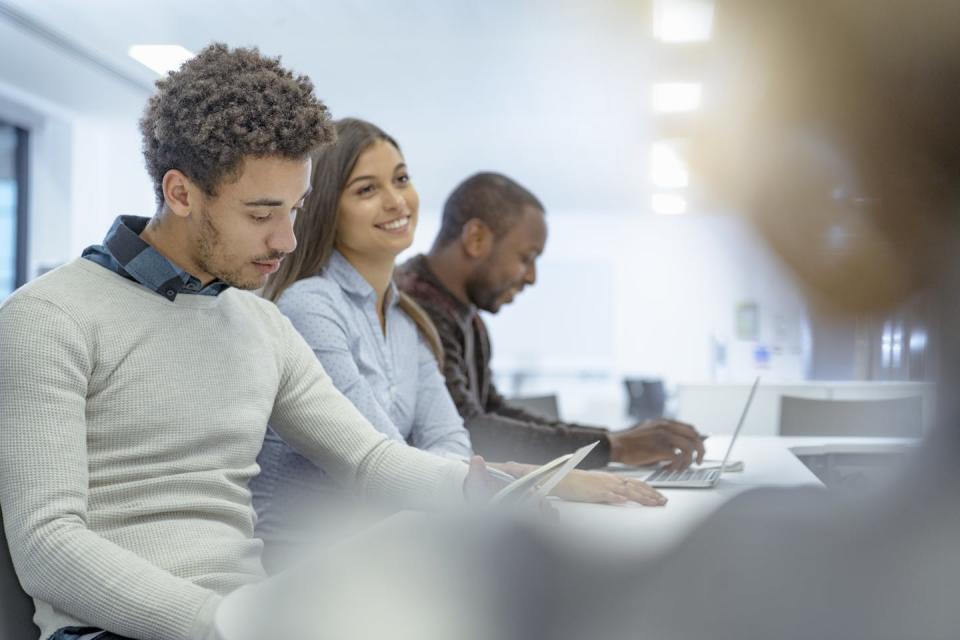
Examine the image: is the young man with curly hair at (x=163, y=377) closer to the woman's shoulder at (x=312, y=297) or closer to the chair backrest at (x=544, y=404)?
the woman's shoulder at (x=312, y=297)

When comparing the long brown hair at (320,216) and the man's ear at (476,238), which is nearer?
the long brown hair at (320,216)

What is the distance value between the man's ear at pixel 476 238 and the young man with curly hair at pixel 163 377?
793 mm

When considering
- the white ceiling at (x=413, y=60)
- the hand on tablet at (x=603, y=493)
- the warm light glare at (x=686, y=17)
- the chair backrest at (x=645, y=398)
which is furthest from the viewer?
the chair backrest at (x=645, y=398)

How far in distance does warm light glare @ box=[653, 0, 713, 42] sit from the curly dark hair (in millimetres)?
499

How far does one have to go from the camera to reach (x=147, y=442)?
735mm

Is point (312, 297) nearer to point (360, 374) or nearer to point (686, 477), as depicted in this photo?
point (360, 374)

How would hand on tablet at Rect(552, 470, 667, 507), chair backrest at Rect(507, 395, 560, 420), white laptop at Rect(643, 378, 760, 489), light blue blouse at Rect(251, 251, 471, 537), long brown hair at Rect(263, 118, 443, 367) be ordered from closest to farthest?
hand on tablet at Rect(552, 470, 667, 507), white laptop at Rect(643, 378, 760, 489), light blue blouse at Rect(251, 251, 471, 537), long brown hair at Rect(263, 118, 443, 367), chair backrest at Rect(507, 395, 560, 420)

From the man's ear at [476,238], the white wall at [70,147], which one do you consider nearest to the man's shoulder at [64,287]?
the man's ear at [476,238]

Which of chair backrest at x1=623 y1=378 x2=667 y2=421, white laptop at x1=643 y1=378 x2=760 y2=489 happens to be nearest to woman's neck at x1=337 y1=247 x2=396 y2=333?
white laptop at x1=643 y1=378 x2=760 y2=489

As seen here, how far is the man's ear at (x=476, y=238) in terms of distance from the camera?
161 cm

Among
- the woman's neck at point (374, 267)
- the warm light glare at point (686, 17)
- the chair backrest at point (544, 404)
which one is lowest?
the chair backrest at point (544, 404)

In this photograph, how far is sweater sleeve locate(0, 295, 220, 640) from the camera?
1.94ft

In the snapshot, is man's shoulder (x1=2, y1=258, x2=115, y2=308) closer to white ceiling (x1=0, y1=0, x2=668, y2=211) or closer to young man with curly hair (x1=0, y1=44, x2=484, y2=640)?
young man with curly hair (x1=0, y1=44, x2=484, y2=640)

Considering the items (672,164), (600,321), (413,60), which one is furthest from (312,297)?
(600,321)
